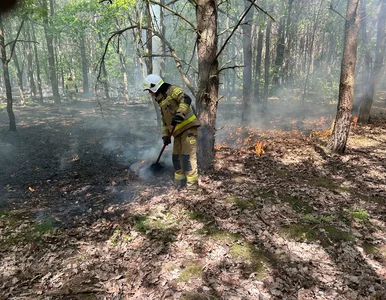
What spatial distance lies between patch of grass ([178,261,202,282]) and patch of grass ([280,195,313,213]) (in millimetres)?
2267

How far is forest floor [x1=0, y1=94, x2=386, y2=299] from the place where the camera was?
320 cm

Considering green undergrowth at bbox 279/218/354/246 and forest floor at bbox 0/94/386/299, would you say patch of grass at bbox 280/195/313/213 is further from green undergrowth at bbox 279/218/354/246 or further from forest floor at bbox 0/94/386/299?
green undergrowth at bbox 279/218/354/246

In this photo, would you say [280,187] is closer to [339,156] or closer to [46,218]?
[339,156]

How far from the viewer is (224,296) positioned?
300 centimetres

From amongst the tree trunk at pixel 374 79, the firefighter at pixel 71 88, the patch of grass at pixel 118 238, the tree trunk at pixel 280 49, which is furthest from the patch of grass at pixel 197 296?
the firefighter at pixel 71 88

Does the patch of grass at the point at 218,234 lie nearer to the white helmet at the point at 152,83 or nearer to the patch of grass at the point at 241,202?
the patch of grass at the point at 241,202

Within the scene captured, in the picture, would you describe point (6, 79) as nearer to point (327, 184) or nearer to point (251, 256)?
point (251, 256)

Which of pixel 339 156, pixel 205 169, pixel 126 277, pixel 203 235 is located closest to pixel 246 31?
pixel 339 156

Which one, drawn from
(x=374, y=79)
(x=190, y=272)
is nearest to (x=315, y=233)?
(x=190, y=272)

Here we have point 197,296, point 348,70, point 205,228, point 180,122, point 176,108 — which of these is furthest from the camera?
point 348,70

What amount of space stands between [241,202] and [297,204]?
1048 mm

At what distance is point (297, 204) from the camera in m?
4.98

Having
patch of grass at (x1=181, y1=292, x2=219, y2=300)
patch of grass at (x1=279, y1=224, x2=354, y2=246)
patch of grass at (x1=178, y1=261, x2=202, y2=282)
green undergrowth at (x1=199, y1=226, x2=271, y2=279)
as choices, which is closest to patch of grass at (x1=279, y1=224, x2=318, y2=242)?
patch of grass at (x1=279, y1=224, x2=354, y2=246)

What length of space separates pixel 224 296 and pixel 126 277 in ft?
4.16
